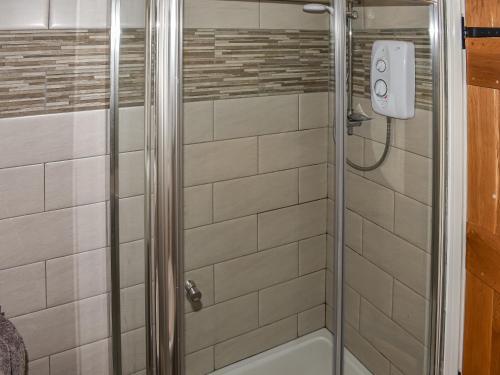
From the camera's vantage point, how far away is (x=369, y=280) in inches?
51.8

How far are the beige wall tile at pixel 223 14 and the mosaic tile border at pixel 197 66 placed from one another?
0.7 inches

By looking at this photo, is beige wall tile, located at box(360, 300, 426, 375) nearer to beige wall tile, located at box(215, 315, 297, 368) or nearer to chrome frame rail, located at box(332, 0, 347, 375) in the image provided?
chrome frame rail, located at box(332, 0, 347, 375)

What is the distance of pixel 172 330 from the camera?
3.44 ft

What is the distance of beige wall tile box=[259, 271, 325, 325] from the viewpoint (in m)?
1.48

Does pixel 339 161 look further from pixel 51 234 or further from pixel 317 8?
pixel 51 234

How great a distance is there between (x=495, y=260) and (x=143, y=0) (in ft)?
3.50

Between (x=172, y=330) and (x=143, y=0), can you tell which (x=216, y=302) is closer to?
(x=172, y=330)

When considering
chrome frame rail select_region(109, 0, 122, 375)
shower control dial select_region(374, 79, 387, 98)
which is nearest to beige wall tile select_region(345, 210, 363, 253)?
shower control dial select_region(374, 79, 387, 98)

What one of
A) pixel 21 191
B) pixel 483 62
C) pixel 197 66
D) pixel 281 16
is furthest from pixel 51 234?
pixel 483 62

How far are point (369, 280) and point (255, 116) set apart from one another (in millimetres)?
580

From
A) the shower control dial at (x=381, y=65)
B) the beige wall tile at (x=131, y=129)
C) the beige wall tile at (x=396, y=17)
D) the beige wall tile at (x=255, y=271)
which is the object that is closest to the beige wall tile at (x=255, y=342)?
the beige wall tile at (x=255, y=271)

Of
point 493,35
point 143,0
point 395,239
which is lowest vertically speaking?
point 395,239

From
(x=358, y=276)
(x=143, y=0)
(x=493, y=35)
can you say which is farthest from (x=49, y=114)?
(x=493, y=35)

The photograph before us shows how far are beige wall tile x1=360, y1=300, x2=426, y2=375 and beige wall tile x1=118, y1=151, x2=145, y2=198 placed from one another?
714 mm
